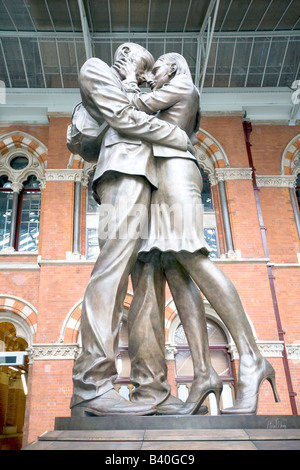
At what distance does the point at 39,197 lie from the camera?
10820 millimetres

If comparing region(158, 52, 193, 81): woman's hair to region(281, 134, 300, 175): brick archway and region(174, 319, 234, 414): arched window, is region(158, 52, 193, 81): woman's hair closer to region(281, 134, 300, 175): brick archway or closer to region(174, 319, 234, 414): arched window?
region(174, 319, 234, 414): arched window

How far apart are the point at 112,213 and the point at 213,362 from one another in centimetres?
743

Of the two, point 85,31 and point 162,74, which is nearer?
point 162,74

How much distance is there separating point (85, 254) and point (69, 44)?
5.30 m

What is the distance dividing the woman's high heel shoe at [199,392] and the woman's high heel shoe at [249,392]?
6.6 inches

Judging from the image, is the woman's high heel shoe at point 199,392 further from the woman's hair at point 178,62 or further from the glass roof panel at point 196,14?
the glass roof panel at point 196,14

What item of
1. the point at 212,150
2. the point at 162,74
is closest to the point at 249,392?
the point at 162,74

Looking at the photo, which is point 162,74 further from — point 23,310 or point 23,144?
point 23,144

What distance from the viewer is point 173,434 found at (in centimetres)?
147

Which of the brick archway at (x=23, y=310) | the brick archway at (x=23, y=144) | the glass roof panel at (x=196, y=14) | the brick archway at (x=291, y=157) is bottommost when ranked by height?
the brick archway at (x=23, y=310)

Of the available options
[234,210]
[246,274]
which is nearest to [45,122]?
[234,210]

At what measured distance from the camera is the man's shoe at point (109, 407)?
1.70m

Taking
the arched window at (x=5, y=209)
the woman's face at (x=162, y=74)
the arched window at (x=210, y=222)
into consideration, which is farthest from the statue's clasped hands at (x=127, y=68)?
the arched window at (x=5, y=209)
